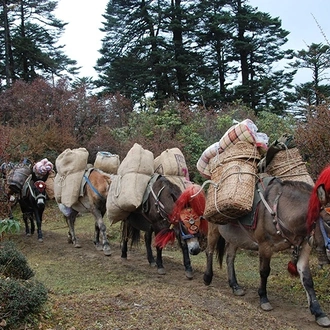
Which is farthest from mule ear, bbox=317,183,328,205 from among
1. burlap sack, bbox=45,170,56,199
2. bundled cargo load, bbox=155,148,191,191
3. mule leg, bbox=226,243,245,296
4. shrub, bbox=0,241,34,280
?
burlap sack, bbox=45,170,56,199

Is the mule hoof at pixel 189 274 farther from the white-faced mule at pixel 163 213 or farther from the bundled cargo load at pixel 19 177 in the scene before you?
the bundled cargo load at pixel 19 177

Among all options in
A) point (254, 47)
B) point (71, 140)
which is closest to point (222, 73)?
point (254, 47)

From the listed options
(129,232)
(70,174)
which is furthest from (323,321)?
(70,174)

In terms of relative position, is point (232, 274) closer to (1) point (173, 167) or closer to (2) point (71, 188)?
(1) point (173, 167)

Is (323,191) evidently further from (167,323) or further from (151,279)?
(151,279)

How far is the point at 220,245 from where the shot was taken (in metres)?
7.49

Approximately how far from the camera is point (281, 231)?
5.61m

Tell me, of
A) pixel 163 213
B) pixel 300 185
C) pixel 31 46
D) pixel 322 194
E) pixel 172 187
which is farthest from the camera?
pixel 31 46

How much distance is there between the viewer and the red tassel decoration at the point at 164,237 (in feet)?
24.8

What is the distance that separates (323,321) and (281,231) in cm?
113

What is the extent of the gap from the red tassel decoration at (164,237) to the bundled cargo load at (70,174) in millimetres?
3248

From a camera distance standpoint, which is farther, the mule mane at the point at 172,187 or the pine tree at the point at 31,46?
the pine tree at the point at 31,46

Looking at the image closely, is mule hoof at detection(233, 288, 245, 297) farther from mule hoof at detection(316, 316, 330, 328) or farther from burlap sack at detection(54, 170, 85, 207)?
burlap sack at detection(54, 170, 85, 207)

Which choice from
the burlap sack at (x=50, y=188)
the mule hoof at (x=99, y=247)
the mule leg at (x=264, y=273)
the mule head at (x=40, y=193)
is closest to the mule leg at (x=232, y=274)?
the mule leg at (x=264, y=273)
